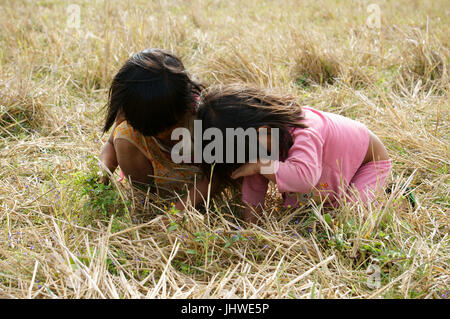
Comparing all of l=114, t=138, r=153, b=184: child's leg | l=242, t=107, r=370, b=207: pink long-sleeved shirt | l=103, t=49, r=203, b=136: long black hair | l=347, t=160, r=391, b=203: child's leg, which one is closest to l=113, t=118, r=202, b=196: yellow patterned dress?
l=114, t=138, r=153, b=184: child's leg

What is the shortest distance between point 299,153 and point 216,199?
441 millimetres

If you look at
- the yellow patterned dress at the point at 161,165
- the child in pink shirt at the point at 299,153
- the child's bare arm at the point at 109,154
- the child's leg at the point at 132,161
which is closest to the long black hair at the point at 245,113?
the child in pink shirt at the point at 299,153

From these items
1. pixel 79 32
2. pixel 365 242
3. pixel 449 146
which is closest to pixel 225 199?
pixel 365 242

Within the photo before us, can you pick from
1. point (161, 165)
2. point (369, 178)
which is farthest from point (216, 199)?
point (369, 178)

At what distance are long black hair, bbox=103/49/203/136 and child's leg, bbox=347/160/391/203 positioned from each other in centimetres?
73

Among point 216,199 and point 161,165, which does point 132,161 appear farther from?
point 216,199

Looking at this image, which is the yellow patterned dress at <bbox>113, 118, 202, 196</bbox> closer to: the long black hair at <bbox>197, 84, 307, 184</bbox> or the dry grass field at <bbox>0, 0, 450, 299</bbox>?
the dry grass field at <bbox>0, 0, 450, 299</bbox>

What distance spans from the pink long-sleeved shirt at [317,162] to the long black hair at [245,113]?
52 mm

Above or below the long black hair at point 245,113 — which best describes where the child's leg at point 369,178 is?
below

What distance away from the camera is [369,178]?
5.72 feet

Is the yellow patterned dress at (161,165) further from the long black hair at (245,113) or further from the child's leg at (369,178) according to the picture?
the child's leg at (369,178)

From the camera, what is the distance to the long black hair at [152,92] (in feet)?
4.83
